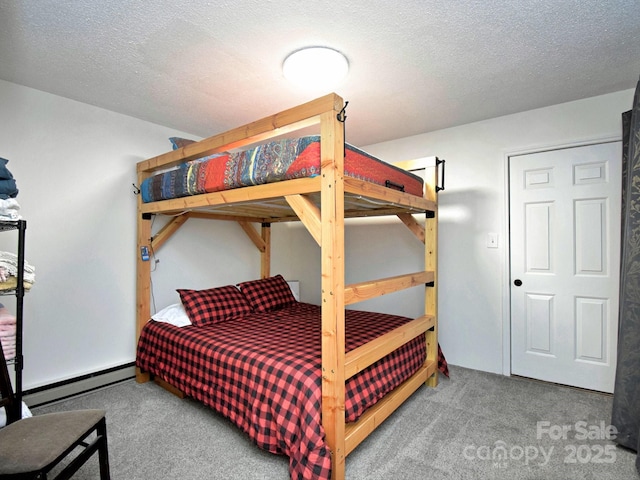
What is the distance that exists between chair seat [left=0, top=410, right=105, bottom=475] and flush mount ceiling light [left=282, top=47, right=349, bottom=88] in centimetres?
196

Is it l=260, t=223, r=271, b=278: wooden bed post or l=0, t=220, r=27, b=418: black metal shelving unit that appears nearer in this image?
l=0, t=220, r=27, b=418: black metal shelving unit

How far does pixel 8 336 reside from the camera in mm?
1453

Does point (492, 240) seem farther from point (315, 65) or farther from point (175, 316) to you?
point (175, 316)

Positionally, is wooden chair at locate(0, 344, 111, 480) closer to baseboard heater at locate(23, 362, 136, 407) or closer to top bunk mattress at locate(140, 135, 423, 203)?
baseboard heater at locate(23, 362, 136, 407)

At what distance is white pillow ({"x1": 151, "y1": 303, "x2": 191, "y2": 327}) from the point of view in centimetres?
250

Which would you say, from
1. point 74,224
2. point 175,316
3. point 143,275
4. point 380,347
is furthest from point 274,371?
point 74,224

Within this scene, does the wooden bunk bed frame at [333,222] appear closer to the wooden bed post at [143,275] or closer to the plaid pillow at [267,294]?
the wooden bed post at [143,275]

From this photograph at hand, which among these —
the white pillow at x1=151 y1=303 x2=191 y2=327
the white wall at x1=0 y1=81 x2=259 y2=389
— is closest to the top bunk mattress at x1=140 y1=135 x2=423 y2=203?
the white wall at x1=0 y1=81 x2=259 y2=389

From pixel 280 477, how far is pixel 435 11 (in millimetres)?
2334

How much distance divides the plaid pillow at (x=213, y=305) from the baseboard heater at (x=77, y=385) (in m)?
0.76

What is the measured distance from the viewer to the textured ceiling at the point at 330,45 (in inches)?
57.2

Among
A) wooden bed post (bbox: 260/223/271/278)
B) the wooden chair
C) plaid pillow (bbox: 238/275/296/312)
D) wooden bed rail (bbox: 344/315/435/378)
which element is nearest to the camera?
the wooden chair

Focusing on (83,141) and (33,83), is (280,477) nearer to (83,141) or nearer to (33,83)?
(83,141)

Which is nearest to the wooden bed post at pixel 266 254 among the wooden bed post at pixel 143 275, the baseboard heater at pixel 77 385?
the wooden bed post at pixel 143 275
